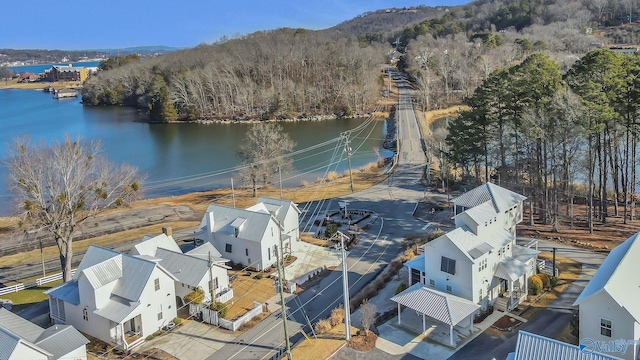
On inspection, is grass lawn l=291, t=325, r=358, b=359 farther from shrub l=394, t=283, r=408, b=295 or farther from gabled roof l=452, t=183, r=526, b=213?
gabled roof l=452, t=183, r=526, b=213

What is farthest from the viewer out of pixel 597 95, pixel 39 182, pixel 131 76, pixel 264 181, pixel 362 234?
pixel 131 76

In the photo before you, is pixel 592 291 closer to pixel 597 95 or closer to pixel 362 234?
pixel 597 95

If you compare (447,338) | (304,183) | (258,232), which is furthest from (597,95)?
(304,183)

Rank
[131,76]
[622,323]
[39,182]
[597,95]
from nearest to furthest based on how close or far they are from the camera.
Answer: [622,323]
[39,182]
[597,95]
[131,76]

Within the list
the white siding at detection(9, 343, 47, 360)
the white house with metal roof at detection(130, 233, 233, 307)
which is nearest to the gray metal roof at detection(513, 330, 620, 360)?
the white house with metal roof at detection(130, 233, 233, 307)

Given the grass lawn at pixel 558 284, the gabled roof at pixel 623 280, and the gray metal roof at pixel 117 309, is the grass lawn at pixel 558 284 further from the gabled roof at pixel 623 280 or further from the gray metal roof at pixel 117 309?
the gray metal roof at pixel 117 309

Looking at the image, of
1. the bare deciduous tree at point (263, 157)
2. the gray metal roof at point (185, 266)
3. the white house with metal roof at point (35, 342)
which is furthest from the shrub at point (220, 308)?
the bare deciduous tree at point (263, 157)

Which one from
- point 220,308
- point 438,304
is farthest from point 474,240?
point 220,308
